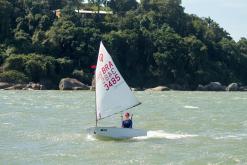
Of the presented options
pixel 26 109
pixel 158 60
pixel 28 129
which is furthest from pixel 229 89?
pixel 28 129

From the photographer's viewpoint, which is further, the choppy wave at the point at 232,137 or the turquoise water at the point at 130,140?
the choppy wave at the point at 232,137

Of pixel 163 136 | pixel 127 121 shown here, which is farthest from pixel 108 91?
pixel 163 136

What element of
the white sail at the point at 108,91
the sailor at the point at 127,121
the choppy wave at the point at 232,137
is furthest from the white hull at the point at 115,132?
the choppy wave at the point at 232,137

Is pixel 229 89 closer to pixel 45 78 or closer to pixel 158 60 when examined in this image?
pixel 158 60

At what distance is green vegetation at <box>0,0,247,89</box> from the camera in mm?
111812

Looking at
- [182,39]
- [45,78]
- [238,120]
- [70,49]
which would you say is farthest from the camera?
[182,39]

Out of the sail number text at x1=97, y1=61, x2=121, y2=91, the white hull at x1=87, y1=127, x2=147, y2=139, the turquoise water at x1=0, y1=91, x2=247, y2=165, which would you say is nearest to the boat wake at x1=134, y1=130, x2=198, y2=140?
the turquoise water at x1=0, y1=91, x2=247, y2=165

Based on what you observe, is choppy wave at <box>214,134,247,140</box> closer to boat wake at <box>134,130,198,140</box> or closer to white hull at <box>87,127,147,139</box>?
boat wake at <box>134,130,198,140</box>

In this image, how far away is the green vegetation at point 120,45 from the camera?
111812mm

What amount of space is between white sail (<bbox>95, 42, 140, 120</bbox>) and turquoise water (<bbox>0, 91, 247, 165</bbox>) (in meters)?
1.92

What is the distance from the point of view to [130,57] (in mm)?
121938

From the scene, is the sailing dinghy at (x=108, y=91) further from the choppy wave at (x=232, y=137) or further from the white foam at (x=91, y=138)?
the choppy wave at (x=232, y=137)

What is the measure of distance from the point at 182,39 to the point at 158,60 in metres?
9.28

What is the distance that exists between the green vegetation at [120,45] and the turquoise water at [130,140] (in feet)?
189
